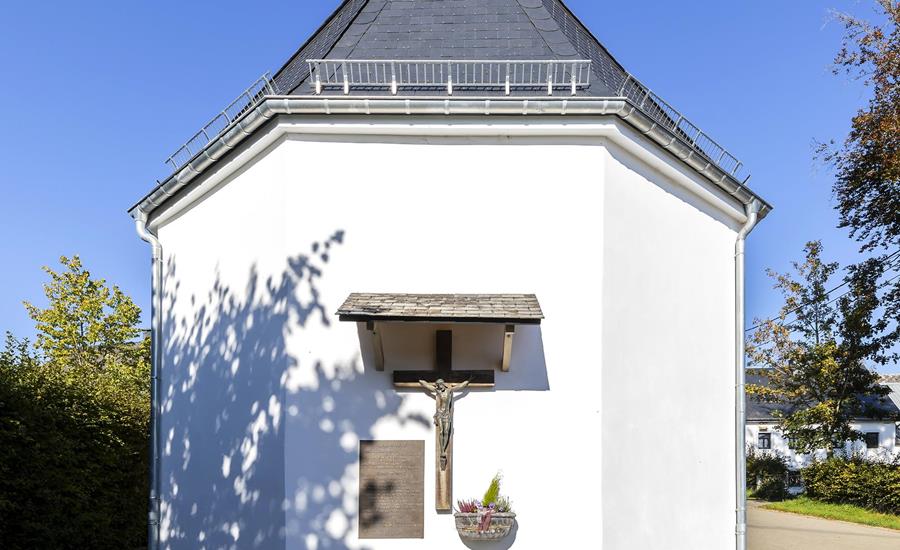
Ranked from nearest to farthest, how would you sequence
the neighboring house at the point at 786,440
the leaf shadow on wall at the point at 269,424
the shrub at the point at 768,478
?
the leaf shadow on wall at the point at 269,424
the shrub at the point at 768,478
the neighboring house at the point at 786,440

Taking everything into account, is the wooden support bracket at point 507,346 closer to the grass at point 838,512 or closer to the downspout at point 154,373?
the downspout at point 154,373

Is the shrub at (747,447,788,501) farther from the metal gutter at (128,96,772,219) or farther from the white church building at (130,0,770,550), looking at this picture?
the metal gutter at (128,96,772,219)

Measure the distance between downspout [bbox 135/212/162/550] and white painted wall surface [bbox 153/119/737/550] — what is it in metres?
0.42

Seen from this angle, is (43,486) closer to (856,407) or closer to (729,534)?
(729,534)

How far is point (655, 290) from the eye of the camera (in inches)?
316

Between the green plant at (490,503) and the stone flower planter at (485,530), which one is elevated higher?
the green plant at (490,503)

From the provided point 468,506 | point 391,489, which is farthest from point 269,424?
point 468,506

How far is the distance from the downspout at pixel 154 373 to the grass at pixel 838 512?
53.9ft

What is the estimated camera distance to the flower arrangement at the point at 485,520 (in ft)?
22.5

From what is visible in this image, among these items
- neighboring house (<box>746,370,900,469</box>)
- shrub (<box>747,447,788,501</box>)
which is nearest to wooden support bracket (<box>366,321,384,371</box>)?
shrub (<box>747,447,788,501</box>)

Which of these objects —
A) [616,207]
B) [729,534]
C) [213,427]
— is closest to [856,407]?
[729,534]

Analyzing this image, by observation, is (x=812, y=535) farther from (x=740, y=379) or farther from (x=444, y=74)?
(x=444, y=74)

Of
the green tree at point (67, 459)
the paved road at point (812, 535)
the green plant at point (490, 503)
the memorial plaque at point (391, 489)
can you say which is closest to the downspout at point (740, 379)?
the green plant at point (490, 503)

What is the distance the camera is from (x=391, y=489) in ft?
23.5
